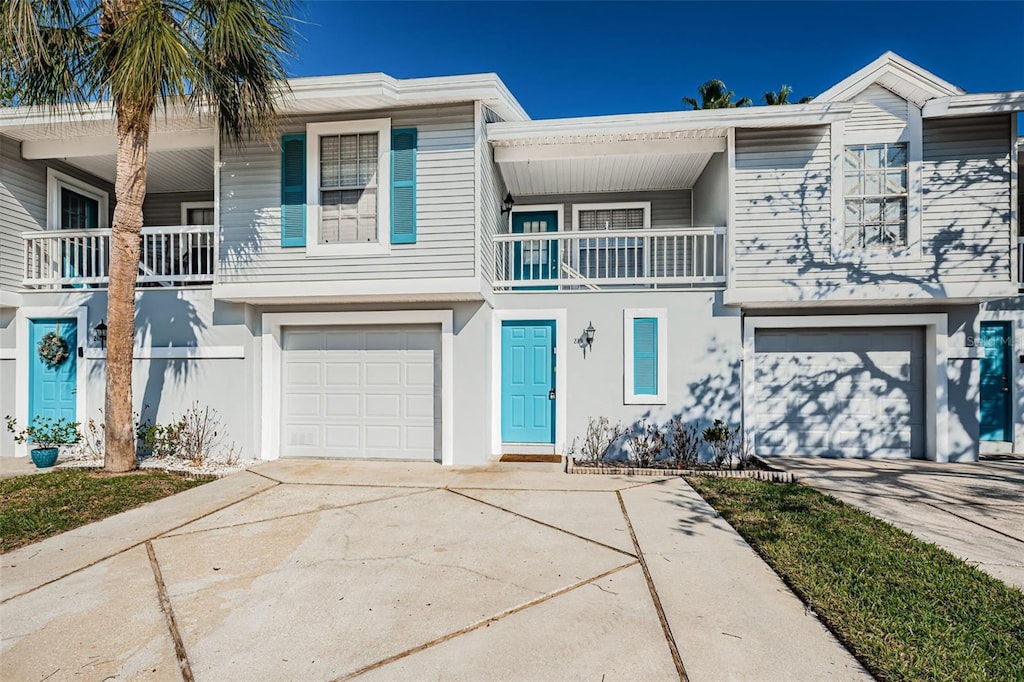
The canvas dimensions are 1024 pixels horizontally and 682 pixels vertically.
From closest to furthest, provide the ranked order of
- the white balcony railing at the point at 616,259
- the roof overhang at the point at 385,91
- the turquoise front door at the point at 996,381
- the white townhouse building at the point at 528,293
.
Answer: the roof overhang at the point at 385,91, the white townhouse building at the point at 528,293, the white balcony railing at the point at 616,259, the turquoise front door at the point at 996,381

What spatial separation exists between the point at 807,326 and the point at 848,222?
5.36ft

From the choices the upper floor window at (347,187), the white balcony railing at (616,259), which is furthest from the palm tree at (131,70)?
Result: the white balcony railing at (616,259)

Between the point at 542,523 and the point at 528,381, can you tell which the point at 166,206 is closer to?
the point at 528,381

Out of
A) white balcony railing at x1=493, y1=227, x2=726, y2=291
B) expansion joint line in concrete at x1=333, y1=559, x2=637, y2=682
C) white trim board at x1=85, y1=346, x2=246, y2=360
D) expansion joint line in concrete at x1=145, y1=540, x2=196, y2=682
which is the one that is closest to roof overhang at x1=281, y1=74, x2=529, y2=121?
white balcony railing at x1=493, y1=227, x2=726, y2=291

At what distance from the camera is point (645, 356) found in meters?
7.56

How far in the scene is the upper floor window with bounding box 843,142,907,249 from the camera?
24.2 ft

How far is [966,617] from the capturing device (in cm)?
294

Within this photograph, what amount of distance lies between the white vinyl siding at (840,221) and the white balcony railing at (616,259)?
2.05 ft

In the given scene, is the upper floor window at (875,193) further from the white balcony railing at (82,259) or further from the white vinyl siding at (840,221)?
the white balcony railing at (82,259)

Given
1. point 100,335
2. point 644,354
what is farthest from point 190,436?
point 644,354

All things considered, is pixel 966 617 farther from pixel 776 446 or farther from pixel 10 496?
pixel 10 496

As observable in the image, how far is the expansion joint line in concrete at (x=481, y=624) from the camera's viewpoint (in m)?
2.52

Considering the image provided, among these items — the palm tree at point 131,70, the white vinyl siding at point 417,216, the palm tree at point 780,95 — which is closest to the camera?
the palm tree at point 131,70

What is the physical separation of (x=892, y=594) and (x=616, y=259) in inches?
222
